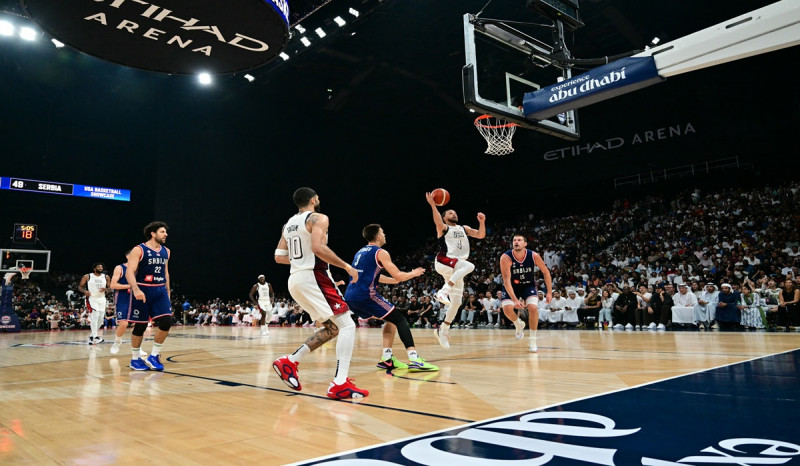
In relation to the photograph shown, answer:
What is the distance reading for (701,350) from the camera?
663cm

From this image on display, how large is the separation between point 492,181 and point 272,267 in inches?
465

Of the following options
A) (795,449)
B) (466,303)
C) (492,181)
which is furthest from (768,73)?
(795,449)

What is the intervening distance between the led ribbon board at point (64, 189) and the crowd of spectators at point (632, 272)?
14.2ft

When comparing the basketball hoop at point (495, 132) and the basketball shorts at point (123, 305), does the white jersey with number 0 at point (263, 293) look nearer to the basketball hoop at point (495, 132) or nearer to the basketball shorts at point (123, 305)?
the basketball shorts at point (123, 305)

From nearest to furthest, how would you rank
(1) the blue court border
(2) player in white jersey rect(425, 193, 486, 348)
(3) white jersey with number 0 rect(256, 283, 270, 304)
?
1. (1) the blue court border
2. (2) player in white jersey rect(425, 193, 486, 348)
3. (3) white jersey with number 0 rect(256, 283, 270, 304)

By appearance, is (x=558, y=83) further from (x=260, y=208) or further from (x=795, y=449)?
(x=260, y=208)

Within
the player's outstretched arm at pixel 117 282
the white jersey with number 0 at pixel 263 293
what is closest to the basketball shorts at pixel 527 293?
the player's outstretched arm at pixel 117 282

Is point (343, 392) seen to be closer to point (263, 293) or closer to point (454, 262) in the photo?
point (454, 262)

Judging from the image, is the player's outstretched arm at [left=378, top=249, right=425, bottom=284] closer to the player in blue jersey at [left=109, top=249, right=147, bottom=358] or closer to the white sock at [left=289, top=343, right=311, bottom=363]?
the white sock at [left=289, top=343, right=311, bottom=363]

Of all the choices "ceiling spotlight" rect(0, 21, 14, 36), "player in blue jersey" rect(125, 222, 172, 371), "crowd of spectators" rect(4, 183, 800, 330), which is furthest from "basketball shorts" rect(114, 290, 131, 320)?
"ceiling spotlight" rect(0, 21, 14, 36)

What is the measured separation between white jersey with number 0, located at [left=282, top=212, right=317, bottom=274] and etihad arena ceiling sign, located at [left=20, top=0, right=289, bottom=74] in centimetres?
329

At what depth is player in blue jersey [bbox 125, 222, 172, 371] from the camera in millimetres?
6215

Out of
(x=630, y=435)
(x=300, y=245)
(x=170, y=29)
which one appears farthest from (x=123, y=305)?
(x=630, y=435)

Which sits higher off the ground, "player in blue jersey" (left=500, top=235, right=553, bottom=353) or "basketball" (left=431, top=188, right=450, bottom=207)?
"basketball" (left=431, top=188, right=450, bottom=207)
